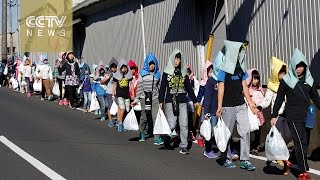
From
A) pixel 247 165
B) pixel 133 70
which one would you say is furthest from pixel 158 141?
pixel 247 165

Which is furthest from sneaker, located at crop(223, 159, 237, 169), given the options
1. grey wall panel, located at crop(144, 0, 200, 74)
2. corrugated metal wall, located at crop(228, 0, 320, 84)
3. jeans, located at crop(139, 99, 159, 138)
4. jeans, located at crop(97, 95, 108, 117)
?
grey wall panel, located at crop(144, 0, 200, 74)

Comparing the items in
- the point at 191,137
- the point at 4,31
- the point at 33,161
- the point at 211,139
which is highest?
the point at 4,31

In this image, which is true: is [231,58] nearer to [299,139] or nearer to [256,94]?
[299,139]

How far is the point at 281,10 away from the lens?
1238cm

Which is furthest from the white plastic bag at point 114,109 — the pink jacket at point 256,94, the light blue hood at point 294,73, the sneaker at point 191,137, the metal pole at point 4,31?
the metal pole at point 4,31

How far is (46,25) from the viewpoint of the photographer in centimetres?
3634

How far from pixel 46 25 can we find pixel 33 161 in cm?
2888

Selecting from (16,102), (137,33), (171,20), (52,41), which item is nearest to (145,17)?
(137,33)

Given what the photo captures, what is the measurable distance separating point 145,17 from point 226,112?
12.9m

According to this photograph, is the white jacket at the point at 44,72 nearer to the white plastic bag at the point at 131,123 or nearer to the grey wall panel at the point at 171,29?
the grey wall panel at the point at 171,29

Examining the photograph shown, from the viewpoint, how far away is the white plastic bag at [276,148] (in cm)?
724

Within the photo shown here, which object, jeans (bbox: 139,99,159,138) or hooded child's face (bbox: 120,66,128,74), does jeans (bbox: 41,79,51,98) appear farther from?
jeans (bbox: 139,99,159,138)

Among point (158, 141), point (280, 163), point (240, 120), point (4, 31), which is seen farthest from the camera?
point (4, 31)

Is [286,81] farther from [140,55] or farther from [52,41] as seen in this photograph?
[52,41]
